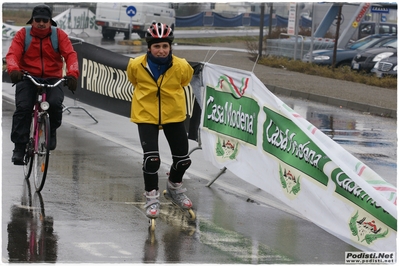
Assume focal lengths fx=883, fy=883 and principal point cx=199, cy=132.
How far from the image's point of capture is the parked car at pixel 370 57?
25306 mm

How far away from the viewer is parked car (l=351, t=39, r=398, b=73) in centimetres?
2531

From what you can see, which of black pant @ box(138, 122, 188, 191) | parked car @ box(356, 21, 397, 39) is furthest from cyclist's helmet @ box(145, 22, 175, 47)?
parked car @ box(356, 21, 397, 39)

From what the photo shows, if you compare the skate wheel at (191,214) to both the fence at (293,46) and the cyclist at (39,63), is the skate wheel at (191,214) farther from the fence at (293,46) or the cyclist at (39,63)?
the fence at (293,46)

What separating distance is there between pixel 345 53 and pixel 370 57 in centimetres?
245

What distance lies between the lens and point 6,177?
9.55 metres

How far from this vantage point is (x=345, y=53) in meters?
27.9

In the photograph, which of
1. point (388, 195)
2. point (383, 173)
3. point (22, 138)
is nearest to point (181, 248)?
point (388, 195)

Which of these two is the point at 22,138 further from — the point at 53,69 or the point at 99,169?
the point at 99,169

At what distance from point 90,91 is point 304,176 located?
7436 mm

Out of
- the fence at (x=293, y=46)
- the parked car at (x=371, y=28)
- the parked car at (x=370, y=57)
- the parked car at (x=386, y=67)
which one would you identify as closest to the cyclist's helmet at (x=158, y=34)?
the parked car at (x=386, y=67)

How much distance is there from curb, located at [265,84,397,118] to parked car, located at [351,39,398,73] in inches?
171

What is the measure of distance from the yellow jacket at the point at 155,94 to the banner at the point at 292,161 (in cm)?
110

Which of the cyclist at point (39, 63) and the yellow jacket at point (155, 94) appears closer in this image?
the yellow jacket at point (155, 94)

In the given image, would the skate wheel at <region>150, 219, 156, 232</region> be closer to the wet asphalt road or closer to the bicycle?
the wet asphalt road
